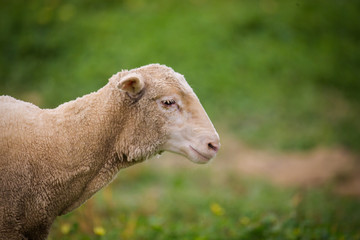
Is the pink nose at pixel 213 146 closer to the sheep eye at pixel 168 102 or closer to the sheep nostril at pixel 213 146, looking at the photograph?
the sheep nostril at pixel 213 146

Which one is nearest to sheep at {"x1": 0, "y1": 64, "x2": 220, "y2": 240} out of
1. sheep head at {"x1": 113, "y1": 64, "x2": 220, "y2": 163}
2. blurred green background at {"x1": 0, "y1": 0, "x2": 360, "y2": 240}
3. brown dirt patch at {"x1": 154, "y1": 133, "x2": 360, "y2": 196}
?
sheep head at {"x1": 113, "y1": 64, "x2": 220, "y2": 163}

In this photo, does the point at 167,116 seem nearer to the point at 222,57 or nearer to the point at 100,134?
the point at 100,134

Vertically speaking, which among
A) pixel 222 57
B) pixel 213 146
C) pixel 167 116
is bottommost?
pixel 213 146

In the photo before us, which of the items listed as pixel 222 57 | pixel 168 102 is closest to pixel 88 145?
pixel 168 102

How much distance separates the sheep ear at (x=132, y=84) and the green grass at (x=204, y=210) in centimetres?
192

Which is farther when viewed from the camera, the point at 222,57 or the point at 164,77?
the point at 222,57

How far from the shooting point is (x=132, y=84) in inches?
122

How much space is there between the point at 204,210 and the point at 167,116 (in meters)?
3.76

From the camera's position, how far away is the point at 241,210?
6.50m

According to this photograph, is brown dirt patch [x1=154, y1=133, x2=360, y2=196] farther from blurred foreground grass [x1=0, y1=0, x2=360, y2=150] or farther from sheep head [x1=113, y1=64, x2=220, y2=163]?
sheep head [x1=113, y1=64, x2=220, y2=163]

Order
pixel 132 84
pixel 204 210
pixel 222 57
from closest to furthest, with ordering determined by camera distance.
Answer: pixel 132 84 → pixel 204 210 → pixel 222 57

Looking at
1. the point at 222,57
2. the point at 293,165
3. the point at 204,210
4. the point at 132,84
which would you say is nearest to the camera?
the point at 132,84

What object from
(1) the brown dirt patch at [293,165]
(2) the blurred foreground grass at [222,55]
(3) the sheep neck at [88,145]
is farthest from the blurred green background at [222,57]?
(3) the sheep neck at [88,145]

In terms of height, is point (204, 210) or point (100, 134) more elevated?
point (204, 210)
